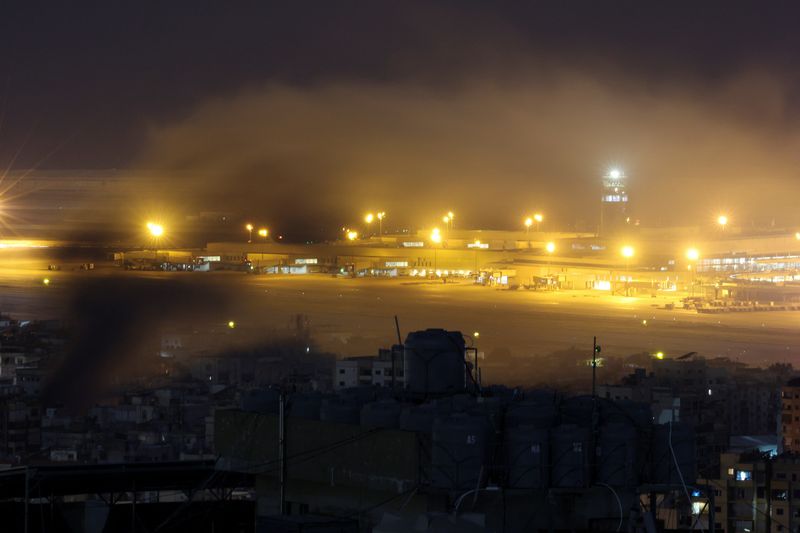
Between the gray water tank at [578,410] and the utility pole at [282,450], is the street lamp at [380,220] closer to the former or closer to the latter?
the gray water tank at [578,410]

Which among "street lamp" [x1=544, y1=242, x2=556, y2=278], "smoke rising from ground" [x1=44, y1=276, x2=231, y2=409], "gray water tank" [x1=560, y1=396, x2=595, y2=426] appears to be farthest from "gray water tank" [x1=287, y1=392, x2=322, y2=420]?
"street lamp" [x1=544, y1=242, x2=556, y2=278]

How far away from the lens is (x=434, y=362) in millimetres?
4977

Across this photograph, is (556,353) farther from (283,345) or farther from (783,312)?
(783,312)

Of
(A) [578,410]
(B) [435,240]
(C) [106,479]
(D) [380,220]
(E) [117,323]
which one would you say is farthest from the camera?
(D) [380,220]

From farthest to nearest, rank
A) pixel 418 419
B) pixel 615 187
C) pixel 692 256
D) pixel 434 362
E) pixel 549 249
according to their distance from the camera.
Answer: pixel 615 187, pixel 549 249, pixel 692 256, pixel 434 362, pixel 418 419

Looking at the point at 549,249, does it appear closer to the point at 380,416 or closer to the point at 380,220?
the point at 380,220

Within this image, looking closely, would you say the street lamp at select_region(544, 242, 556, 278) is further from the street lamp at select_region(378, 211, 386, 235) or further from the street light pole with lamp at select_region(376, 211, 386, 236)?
the street light pole with lamp at select_region(376, 211, 386, 236)

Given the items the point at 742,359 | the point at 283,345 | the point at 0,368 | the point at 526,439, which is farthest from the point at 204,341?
the point at 526,439

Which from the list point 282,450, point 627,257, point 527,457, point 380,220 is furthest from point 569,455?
point 380,220

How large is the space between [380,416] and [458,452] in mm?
303

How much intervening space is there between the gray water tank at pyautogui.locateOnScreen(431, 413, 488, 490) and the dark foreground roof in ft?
3.65

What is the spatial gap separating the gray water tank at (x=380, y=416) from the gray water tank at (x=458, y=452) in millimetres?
203

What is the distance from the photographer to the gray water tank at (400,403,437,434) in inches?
174

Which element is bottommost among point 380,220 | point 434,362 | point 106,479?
point 106,479
